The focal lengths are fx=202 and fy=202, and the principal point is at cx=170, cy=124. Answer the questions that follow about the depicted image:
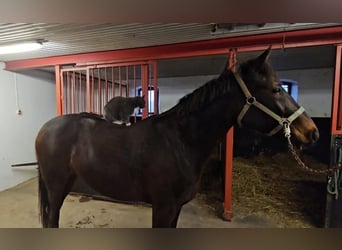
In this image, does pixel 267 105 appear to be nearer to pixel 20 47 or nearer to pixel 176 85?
pixel 176 85

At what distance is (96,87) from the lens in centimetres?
209

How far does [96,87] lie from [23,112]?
2.65ft

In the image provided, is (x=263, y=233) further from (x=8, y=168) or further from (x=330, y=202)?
(x=8, y=168)

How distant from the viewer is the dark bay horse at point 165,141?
0.95 meters

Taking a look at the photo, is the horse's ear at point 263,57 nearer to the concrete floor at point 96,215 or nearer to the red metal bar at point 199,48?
the red metal bar at point 199,48

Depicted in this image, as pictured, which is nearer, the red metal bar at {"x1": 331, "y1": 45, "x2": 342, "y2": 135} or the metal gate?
the red metal bar at {"x1": 331, "y1": 45, "x2": 342, "y2": 135}

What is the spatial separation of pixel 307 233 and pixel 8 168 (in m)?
2.78

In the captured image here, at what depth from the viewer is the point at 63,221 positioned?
1885 mm

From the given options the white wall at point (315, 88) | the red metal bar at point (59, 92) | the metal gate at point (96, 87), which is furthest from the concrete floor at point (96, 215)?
the white wall at point (315, 88)

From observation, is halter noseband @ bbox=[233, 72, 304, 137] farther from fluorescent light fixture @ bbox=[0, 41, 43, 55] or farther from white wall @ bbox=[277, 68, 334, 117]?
white wall @ bbox=[277, 68, 334, 117]

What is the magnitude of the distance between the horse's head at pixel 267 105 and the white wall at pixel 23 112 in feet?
6.06

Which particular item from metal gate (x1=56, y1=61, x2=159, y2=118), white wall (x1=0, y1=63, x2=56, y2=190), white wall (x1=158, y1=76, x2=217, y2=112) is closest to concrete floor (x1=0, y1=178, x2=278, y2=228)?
white wall (x1=0, y1=63, x2=56, y2=190)

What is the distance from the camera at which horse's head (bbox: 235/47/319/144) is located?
0.92m

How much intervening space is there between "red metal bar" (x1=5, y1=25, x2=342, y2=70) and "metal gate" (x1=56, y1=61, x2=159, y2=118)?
0.29ft
